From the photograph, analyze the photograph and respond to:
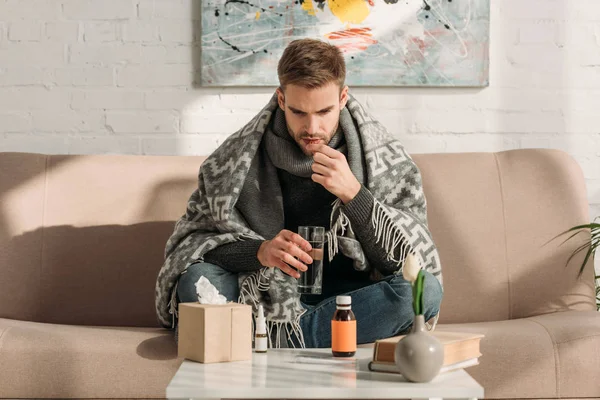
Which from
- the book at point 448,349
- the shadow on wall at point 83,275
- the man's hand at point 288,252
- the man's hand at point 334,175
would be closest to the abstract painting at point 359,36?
the shadow on wall at point 83,275

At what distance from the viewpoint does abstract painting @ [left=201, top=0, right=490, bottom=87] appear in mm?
3039

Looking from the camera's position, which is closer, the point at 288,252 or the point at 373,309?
the point at 288,252

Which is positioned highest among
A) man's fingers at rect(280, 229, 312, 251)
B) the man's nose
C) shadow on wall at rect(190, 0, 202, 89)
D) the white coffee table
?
shadow on wall at rect(190, 0, 202, 89)

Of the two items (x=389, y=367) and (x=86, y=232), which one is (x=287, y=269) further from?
(x=86, y=232)

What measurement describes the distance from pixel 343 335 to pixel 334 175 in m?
0.49

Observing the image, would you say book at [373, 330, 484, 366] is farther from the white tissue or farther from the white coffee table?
the white tissue

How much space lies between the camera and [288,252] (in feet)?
6.07

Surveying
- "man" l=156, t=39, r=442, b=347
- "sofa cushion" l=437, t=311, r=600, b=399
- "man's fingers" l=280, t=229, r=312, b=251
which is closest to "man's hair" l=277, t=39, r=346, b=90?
"man" l=156, t=39, r=442, b=347

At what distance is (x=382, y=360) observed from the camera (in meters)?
1.51

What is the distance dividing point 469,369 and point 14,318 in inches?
53.9

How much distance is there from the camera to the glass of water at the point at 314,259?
1.80 metres

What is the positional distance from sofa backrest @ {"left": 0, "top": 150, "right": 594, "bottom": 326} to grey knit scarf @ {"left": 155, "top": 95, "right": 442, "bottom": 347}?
0.27 metres

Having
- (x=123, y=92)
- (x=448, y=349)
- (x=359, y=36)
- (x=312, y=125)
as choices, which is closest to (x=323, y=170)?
(x=312, y=125)

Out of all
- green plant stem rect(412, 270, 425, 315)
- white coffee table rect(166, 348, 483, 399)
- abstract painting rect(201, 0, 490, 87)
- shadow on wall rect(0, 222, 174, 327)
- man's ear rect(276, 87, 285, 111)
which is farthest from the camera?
Result: abstract painting rect(201, 0, 490, 87)
